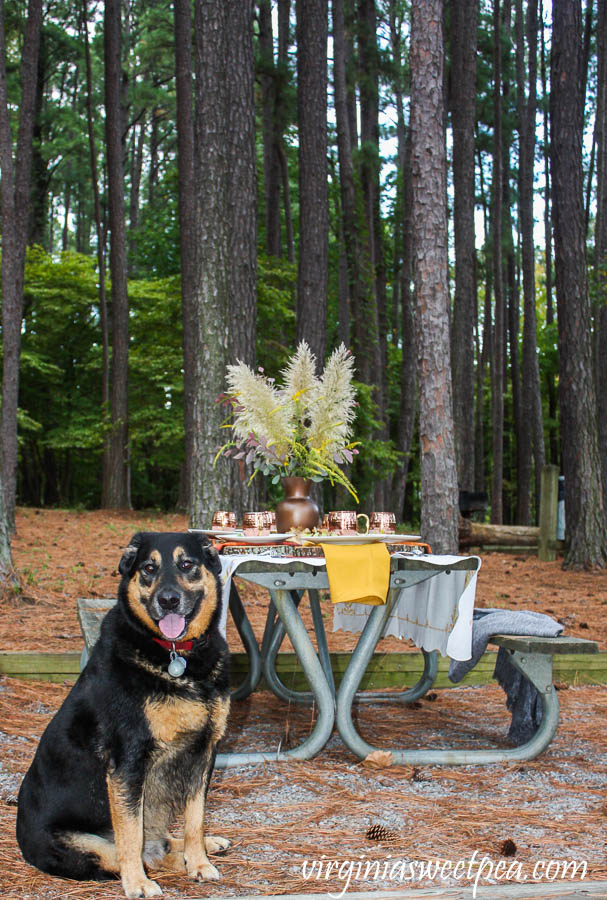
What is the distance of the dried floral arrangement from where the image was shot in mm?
4746

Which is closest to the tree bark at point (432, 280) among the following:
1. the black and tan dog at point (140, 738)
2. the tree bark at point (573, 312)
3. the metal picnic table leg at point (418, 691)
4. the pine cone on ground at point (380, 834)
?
the metal picnic table leg at point (418, 691)

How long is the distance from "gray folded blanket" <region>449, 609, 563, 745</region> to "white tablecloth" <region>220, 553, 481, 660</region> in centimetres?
17

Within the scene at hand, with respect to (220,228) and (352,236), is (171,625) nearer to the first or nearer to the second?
(220,228)

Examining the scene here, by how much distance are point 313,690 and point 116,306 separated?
16241 millimetres

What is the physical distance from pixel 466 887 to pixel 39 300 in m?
23.1

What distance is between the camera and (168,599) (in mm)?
3078

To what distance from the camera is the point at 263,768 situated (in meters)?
4.55

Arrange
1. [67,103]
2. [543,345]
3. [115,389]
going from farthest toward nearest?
[543,345], [67,103], [115,389]

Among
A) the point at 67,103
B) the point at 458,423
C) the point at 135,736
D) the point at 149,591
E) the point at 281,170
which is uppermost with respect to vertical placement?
the point at 67,103

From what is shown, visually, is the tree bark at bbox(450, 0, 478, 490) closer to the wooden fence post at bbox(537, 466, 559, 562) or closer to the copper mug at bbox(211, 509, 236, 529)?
the wooden fence post at bbox(537, 466, 559, 562)

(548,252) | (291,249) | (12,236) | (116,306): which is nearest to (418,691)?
(12,236)

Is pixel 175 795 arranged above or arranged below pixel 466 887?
above

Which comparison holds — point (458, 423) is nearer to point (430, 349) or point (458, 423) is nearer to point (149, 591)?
point (430, 349)

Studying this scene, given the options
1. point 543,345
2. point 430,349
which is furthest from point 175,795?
point 543,345
